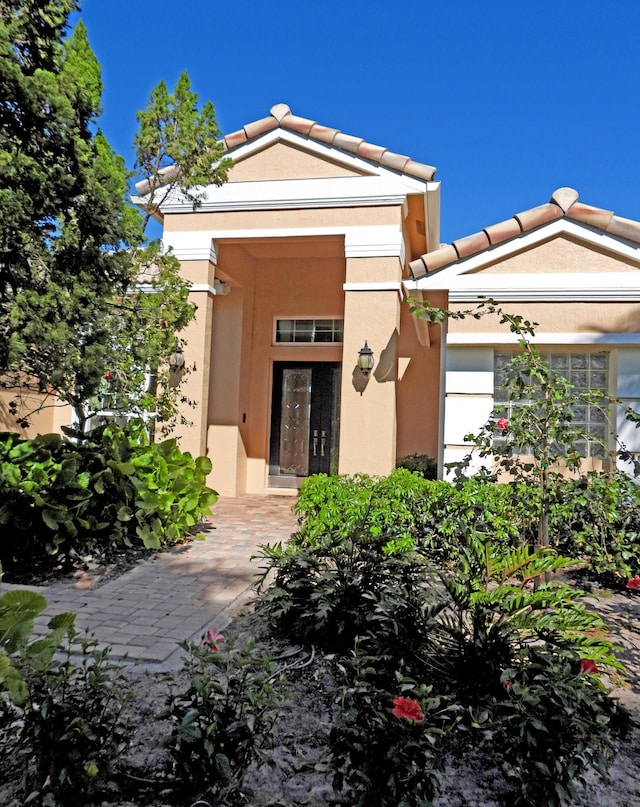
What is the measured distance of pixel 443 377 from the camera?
25.9 feet

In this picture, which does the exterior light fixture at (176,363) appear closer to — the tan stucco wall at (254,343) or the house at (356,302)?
the house at (356,302)

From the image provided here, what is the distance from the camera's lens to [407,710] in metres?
2.08

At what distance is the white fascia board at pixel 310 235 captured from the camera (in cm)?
868

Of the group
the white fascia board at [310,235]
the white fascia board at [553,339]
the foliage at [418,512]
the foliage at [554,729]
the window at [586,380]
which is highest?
the white fascia board at [310,235]

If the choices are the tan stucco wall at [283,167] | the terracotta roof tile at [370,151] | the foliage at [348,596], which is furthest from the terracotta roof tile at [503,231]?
the foliage at [348,596]

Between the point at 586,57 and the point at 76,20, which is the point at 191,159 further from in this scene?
the point at 586,57

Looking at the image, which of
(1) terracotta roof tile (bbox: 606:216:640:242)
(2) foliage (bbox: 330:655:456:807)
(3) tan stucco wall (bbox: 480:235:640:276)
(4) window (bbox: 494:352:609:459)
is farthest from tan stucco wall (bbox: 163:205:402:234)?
(2) foliage (bbox: 330:655:456:807)

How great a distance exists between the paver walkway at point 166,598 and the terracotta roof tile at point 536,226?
4.16 metres

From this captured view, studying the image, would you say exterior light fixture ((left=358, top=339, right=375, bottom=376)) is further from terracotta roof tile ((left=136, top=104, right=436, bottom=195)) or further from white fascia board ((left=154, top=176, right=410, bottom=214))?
terracotta roof tile ((left=136, top=104, right=436, bottom=195))

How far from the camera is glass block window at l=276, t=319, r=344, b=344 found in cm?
1146

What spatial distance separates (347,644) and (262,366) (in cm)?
835

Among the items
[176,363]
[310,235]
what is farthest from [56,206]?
[310,235]

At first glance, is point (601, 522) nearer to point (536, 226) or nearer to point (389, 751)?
point (389, 751)

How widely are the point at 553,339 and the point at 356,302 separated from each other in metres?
2.85
